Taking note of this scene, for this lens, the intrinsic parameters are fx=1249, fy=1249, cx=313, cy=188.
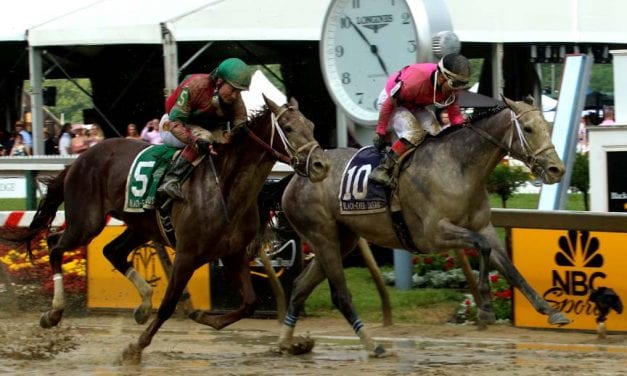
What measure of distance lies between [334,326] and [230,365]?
2.26m

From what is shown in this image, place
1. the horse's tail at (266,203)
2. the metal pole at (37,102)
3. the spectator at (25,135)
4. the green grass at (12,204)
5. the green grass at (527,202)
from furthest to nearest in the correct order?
the spectator at (25,135) < the metal pole at (37,102) < the green grass at (527,202) < the green grass at (12,204) < the horse's tail at (266,203)

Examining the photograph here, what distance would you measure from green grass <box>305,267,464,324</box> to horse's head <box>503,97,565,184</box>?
2.50 metres

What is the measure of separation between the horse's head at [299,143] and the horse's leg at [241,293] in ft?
3.75

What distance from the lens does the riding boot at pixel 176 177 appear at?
9.31m

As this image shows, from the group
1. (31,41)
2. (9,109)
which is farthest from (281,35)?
(9,109)

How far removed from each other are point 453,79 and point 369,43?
6.82 feet

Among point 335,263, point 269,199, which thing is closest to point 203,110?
point 269,199

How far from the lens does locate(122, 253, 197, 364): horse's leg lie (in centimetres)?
920

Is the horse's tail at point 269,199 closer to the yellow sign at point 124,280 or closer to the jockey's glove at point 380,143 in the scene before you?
the jockey's glove at point 380,143

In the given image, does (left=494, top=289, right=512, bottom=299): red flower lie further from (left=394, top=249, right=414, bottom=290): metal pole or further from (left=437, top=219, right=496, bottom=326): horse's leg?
(left=437, top=219, right=496, bottom=326): horse's leg

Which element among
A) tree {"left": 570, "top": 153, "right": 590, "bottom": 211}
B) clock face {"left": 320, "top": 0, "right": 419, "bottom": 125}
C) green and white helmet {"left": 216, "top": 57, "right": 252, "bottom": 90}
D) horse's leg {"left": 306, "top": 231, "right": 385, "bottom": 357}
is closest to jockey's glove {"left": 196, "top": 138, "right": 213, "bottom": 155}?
green and white helmet {"left": 216, "top": 57, "right": 252, "bottom": 90}

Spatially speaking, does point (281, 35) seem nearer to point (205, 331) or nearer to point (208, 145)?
point (205, 331)

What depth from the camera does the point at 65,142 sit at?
762 inches

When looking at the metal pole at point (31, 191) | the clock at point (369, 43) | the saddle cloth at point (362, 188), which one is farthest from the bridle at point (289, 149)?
the metal pole at point (31, 191)
